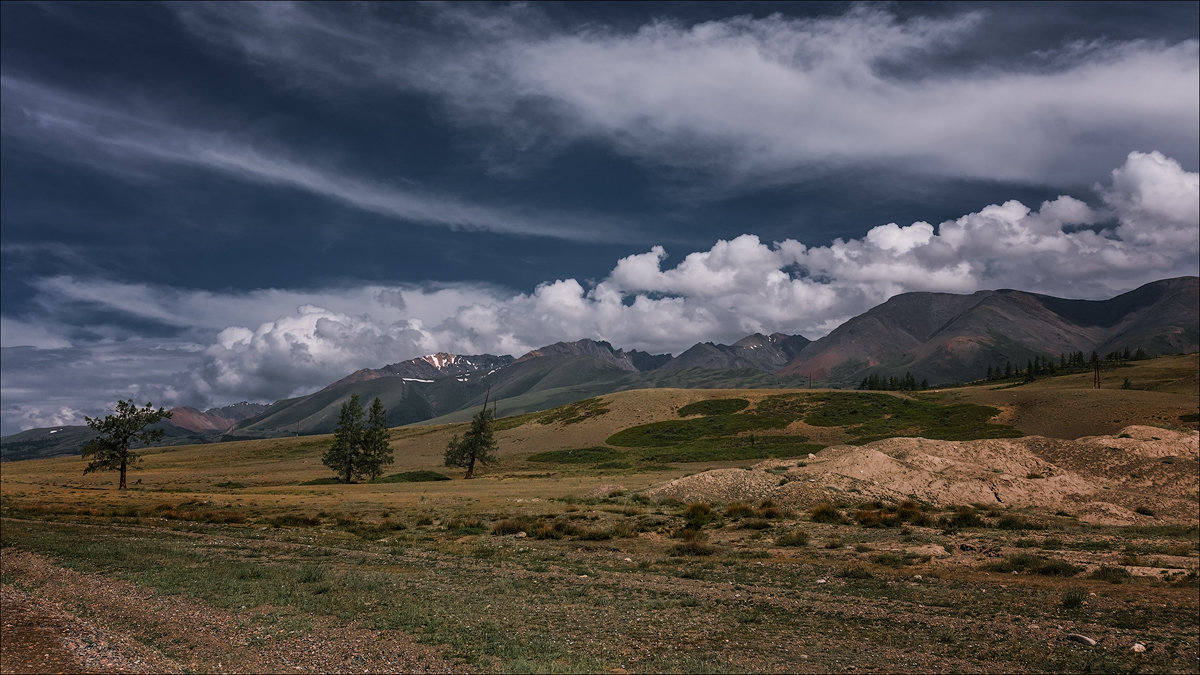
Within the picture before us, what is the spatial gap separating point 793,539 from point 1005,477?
916 inches

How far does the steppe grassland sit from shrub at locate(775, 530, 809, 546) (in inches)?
7.0

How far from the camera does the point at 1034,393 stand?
479 feet

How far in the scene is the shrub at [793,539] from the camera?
3181 cm

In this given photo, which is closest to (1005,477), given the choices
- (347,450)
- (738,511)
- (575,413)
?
(738,511)

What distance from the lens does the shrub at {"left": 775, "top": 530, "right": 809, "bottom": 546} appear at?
104ft

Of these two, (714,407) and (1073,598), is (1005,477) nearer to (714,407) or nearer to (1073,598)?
(1073,598)

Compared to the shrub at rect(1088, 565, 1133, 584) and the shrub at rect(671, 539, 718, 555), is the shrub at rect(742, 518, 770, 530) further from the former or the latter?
the shrub at rect(1088, 565, 1133, 584)

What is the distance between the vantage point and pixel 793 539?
32281mm

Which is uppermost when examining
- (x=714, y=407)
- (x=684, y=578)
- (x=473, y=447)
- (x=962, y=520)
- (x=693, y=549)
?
(x=684, y=578)

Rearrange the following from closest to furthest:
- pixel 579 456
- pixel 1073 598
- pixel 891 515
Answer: pixel 1073 598
pixel 891 515
pixel 579 456

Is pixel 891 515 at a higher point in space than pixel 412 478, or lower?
higher

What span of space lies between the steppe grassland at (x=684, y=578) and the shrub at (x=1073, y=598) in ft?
0.29

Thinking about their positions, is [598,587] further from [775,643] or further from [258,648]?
[258,648]

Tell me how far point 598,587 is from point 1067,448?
48003 mm
